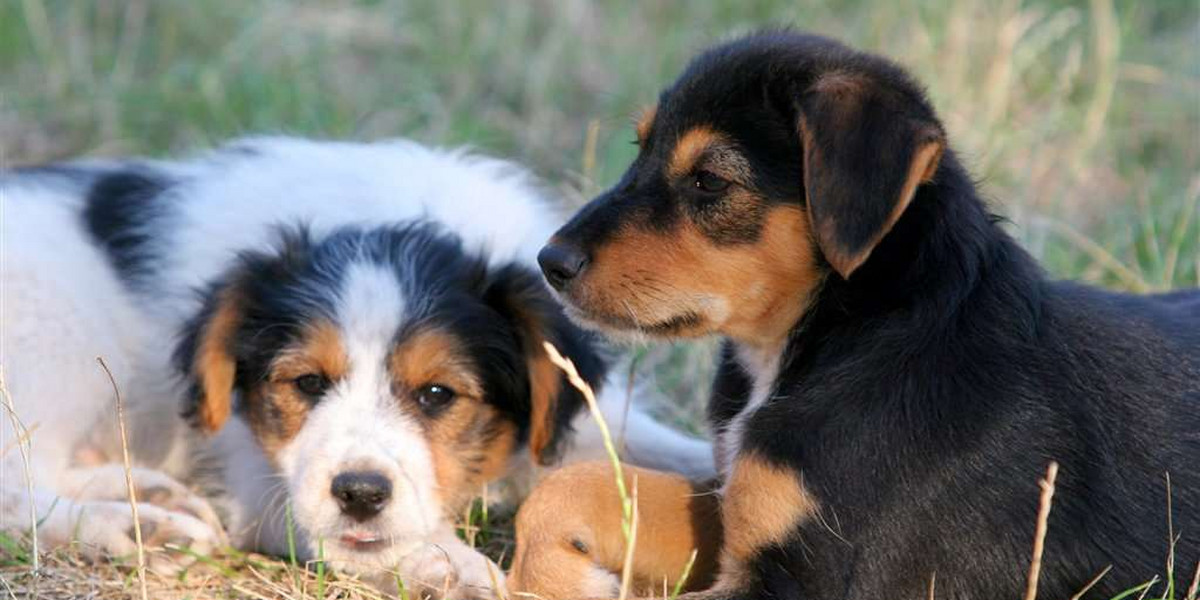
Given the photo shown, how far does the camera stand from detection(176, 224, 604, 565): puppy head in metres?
4.67

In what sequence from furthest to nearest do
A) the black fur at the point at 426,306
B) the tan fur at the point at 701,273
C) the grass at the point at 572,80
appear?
the grass at the point at 572,80
the black fur at the point at 426,306
the tan fur at the point at 701,273

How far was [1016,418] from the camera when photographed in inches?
157

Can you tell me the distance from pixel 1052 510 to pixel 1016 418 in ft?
0.82

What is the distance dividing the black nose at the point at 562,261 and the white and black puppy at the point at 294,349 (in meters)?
0.87

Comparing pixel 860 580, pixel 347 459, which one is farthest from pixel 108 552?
pixel 860 580

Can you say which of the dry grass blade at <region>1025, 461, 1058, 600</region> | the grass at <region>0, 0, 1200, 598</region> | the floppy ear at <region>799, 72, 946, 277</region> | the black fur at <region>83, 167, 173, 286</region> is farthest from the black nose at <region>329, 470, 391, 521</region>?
the grass at <region>0, 0, 1200, 598</region>

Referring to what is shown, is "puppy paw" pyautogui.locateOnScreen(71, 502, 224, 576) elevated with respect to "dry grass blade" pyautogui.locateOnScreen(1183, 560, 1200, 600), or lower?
lower

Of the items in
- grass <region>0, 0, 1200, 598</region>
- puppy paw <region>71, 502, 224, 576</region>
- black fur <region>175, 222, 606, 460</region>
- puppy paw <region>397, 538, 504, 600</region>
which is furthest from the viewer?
grass <region>0, 0, 1200, 598</region>

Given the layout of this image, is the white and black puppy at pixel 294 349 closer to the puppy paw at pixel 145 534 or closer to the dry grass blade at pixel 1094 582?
the puppy paw at pixel 145 534

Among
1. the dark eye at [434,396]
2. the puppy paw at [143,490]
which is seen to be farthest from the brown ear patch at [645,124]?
the puppy paw at [143,490]

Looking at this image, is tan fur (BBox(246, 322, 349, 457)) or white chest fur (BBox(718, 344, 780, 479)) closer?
white chest fur (BBox(718, 344, 780, 479))

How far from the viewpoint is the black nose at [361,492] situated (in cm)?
455

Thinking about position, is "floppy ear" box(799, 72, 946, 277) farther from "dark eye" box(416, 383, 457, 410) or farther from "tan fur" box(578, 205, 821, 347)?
"dark eye" box(416, 383, 457, 410)

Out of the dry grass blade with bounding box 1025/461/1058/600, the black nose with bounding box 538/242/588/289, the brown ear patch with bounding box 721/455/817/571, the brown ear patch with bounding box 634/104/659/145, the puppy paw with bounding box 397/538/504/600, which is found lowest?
the puppy paw with bounding box 397/538/504/600
